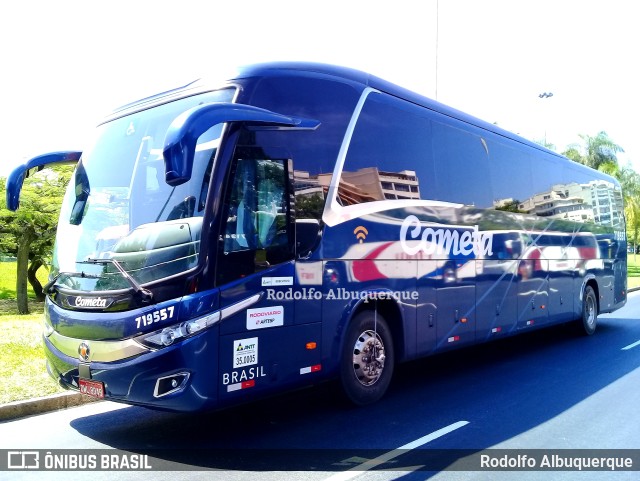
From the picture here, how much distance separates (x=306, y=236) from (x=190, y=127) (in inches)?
74.6

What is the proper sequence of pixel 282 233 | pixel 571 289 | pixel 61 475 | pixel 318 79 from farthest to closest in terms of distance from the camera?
1. pixel 571 289
2. pixel 318 79
3. pixel 282 233
4. pixel 61 475

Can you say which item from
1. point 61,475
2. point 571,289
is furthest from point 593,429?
point 571,289

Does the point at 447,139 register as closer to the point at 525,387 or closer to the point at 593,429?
the point at 525,387

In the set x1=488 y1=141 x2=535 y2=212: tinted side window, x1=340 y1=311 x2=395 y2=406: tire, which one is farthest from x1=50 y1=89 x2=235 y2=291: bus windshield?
x1=488 y1=141 x2=535 y2=212: tinted side window

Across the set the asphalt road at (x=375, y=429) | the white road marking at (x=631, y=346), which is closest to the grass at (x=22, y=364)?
the asphalt road at (x=375, y=429)

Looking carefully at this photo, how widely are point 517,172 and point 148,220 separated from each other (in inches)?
287

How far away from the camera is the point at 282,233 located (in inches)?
232

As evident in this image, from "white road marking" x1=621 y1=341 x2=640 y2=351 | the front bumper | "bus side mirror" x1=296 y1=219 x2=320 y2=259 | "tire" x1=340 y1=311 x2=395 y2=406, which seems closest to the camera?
the front bumper

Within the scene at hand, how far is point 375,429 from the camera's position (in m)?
6.10

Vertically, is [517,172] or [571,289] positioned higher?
[517,172]

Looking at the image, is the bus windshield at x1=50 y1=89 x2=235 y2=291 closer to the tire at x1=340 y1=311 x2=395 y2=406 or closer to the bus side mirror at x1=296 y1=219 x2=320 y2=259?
the bus side mirror at x1=296 y1=219 x2=320 y2=259

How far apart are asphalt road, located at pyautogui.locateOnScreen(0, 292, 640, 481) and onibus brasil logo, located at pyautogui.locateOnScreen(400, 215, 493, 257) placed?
6.11ft
